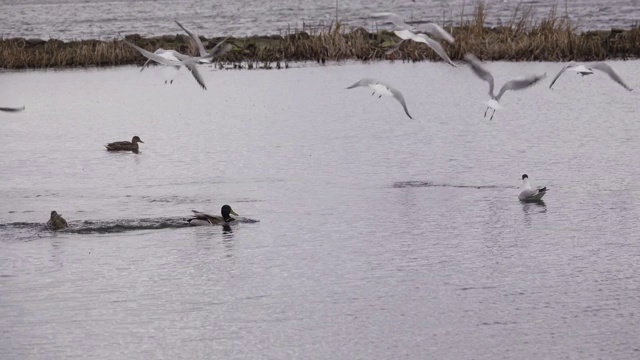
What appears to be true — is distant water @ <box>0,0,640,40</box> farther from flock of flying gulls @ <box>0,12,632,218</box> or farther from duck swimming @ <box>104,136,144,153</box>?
flock of flying gulls @ <box>0,12,632,218</box>

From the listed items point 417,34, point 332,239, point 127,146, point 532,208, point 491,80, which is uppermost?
point 417,34

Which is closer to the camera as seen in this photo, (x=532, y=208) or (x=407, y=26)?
(x=532, y=208)

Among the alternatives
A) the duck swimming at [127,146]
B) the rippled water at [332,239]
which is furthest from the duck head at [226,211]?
the duck swimming at [127,146]

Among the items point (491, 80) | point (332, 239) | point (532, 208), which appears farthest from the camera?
point (532, 208)

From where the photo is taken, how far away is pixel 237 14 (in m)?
80.4

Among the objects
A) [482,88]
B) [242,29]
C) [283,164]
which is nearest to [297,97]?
[482,88]

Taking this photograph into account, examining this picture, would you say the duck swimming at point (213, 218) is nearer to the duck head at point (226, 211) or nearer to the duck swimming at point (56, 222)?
the duck head at point (226, 211)

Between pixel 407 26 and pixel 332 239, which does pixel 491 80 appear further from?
pixel 332 239

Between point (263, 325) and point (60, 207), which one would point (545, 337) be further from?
point (60, 207)

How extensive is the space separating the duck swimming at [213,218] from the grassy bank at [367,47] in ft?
67.4

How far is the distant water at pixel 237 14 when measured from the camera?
208 ft

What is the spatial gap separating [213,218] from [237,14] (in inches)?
2586

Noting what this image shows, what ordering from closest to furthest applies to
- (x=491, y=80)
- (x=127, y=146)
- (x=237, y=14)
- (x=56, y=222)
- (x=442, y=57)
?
(x=56, y=222) → (x=491, y=80) → (x=442, y=57) → (x=127, y=146) → (x=237, y=14)

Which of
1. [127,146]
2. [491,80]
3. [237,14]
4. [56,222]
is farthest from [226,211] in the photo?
[237,14]
